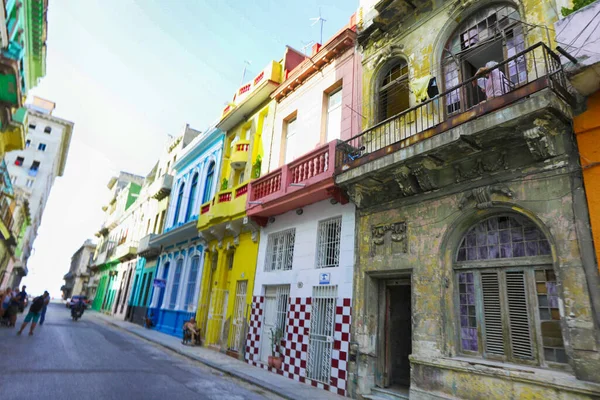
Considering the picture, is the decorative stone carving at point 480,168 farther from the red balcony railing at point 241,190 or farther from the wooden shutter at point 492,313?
the red balcony railing at point 241,190

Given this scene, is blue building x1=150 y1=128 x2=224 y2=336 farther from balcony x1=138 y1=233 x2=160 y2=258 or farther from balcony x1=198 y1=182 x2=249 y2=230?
balcony x1=198 y1=182 x2=249 y2=230

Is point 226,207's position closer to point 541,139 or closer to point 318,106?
point 318,106

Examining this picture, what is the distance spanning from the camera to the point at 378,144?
888 cm

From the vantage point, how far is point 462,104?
283 inches

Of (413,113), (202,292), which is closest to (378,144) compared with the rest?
(413,113)

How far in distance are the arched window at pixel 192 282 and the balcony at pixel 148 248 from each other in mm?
5770

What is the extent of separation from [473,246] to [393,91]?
4.59m

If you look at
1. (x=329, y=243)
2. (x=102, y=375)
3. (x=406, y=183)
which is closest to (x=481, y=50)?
(x=406, y=183)

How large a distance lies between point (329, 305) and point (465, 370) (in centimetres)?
379

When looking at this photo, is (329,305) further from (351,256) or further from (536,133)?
(536,133)

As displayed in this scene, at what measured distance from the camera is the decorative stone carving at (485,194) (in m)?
6.12

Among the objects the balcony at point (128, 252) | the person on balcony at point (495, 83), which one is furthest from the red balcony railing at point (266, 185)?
the balcony at point (128, 252)

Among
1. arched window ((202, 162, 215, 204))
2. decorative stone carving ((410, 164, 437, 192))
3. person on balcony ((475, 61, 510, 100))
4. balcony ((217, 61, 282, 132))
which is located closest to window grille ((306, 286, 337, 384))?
decorative stone carving ((410, 164, 437, 192))

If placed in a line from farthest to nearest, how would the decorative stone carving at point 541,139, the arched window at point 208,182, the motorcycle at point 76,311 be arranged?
the motorcycle at point 76,311
the arched window at point 208,182
the decorative stone carving at point 541,139
